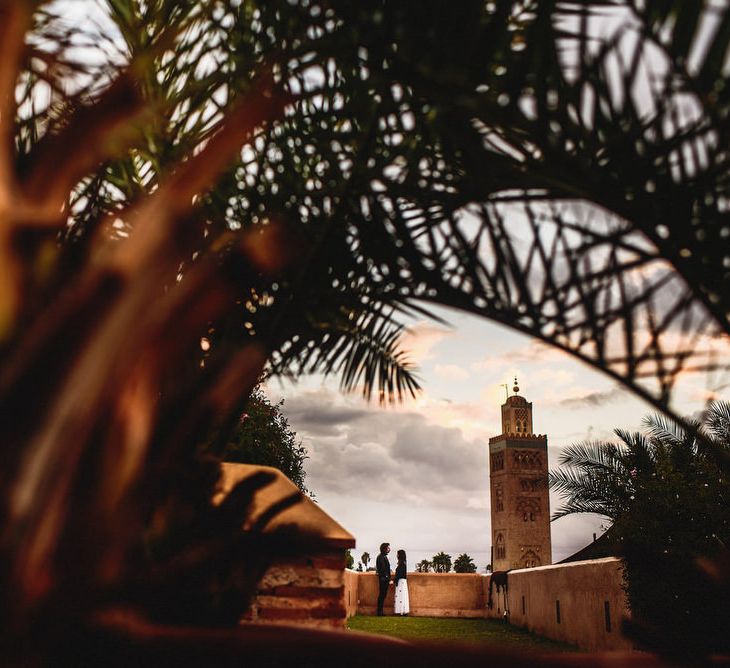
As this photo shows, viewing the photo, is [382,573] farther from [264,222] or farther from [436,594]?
[264,222]

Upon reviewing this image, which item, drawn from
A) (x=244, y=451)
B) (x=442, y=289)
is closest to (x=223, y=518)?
(x=442, y=289)

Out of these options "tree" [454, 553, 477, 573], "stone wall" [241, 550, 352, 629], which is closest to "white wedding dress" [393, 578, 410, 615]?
"stone wall" [241, 550, 352, 629]

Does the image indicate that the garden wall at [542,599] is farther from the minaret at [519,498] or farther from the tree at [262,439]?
the minaret at [519,498]

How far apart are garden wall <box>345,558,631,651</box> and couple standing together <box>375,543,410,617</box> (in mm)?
667

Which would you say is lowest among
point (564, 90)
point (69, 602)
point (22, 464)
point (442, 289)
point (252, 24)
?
point (69, 602)

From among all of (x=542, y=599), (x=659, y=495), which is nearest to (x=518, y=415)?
(x=542, y=599)

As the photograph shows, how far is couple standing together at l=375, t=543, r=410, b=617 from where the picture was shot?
15.1m

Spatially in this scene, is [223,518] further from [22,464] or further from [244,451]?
[244,451]

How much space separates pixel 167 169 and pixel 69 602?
244 centimetres

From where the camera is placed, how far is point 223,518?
1693 millimetres

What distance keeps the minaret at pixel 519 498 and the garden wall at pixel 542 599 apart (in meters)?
32.8

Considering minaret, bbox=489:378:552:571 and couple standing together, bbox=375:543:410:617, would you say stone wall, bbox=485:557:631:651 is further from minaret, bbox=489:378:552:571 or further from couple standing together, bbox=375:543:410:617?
minaret, bbox=489:378:552:571

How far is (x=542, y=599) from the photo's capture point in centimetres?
1262

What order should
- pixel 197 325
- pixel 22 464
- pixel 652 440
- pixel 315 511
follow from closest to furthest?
pixel 22 464 < pixel 197 325 < pixel 315 511 < pixel 652 440
